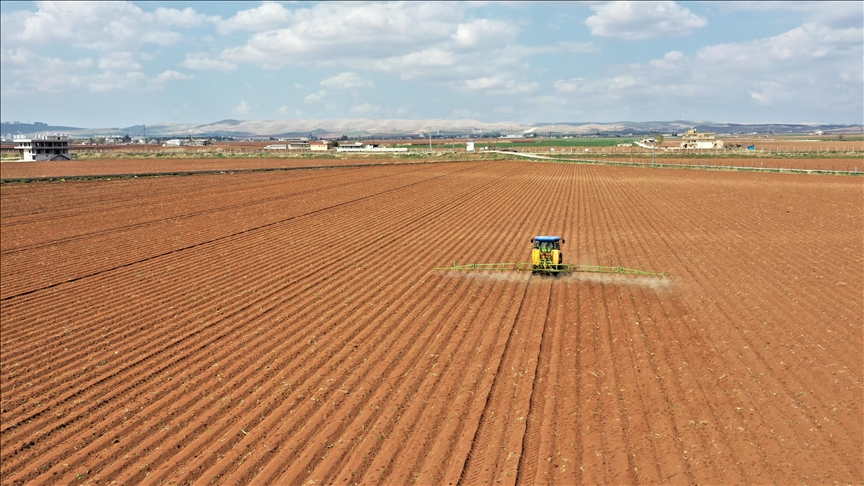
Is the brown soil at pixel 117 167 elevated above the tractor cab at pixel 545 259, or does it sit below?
above

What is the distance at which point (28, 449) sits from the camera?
30.8ft

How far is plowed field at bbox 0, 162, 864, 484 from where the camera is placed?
8.62 meters

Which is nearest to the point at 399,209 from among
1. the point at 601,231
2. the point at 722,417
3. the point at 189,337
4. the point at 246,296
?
the point at 601,231

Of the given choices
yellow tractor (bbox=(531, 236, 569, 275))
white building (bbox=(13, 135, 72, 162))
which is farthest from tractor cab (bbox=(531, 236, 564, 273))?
white building (bbox=(13, 135, 72, 162))

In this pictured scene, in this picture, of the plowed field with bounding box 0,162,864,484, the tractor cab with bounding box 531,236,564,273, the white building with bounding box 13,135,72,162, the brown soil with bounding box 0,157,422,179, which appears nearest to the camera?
the plowed field with bounding box 0,162,864,484

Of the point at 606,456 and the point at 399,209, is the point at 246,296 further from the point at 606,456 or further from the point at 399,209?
the point at 399,209

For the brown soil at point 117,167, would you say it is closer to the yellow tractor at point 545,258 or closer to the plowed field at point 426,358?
the plowed field at point 426,358

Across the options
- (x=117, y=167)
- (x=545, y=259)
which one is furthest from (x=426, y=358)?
(x=117, y=167)

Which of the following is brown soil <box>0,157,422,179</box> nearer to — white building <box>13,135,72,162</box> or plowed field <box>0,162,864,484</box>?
white building <box>13,135,72,162</box>

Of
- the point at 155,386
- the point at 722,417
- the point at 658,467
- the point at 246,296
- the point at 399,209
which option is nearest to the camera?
the point at 658,467

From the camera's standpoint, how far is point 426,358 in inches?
479

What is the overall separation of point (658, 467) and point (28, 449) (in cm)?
961

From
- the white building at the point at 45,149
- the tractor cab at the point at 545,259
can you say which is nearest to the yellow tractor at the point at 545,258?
the tractor cab at the point at 545,259

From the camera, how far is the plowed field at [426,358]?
862 cm
